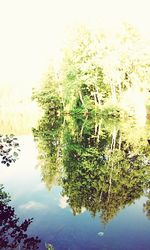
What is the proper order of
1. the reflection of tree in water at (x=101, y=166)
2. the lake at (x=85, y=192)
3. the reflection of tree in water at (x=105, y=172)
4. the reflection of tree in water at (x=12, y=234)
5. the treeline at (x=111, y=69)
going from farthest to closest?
the treeline at (x=111, y=69)
the reflection of tree in water at (x=101, y=166)
the reflection of tree in water at (x=105, y=172)
the lake at (x=85, y=192)
the reflection of tree in water at (x=12, y=234)


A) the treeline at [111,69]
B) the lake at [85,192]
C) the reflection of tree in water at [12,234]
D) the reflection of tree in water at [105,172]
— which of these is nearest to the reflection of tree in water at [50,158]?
the lake at [85,192]

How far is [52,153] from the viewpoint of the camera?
34.9 meters

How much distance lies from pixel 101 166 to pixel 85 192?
6085 millimetres

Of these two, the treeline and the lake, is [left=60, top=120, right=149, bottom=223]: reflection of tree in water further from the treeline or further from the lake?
the treeline

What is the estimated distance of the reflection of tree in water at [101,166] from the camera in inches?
791

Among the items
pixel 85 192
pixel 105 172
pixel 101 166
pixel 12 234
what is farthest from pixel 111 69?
pixel 12 234

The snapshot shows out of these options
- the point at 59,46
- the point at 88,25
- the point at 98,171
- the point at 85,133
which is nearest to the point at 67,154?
the point at 98,171

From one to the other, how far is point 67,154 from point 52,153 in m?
2.13

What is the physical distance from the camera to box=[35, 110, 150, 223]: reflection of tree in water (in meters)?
20.1

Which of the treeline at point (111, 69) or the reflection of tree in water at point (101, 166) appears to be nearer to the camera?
the reflection of tree in water at point (101, 166)

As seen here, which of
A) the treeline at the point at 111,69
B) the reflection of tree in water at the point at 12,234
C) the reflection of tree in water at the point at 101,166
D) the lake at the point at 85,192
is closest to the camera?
the reflection of tree in water at the point at 12,234

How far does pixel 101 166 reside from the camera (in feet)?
89.6

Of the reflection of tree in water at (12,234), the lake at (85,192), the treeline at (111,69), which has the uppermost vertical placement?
the treeline at (111,69)

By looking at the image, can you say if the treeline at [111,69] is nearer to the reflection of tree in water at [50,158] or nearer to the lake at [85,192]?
the reflection of tree in water at [50,158]
